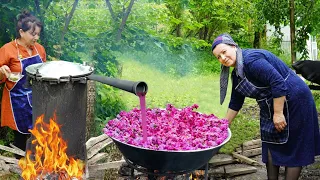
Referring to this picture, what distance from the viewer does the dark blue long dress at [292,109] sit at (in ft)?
12.5

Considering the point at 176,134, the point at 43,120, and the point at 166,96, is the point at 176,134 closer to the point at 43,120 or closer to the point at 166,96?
the point at 43,120

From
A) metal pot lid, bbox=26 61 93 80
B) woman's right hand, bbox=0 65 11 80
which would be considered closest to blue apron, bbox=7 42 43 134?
woman's right hand, bbox=0 65 11 80

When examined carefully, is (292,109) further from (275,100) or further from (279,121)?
(275,100)

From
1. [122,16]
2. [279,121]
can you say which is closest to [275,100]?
[279,121]

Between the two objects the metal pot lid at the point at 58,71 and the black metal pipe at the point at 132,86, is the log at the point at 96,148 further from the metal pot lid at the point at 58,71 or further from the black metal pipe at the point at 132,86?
the black metal pipe at the point at 132,86

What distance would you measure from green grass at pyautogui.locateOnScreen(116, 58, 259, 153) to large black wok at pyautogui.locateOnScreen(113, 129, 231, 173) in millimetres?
4060

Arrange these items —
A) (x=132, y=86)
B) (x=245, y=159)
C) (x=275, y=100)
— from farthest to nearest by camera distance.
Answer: (x=245, y=159) < (x=275, y=100) < (x=132, y=86)

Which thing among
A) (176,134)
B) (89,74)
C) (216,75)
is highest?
(89,74)

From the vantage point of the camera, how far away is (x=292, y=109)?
405cm

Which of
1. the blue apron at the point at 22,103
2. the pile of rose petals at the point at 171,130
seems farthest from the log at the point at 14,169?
the pile of rose petals at the point at 171,130

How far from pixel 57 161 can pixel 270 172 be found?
2.12 m

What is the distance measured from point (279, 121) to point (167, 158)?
1.24m

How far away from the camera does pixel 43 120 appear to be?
4012 mm

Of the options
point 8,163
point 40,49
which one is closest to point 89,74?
point 40,49
